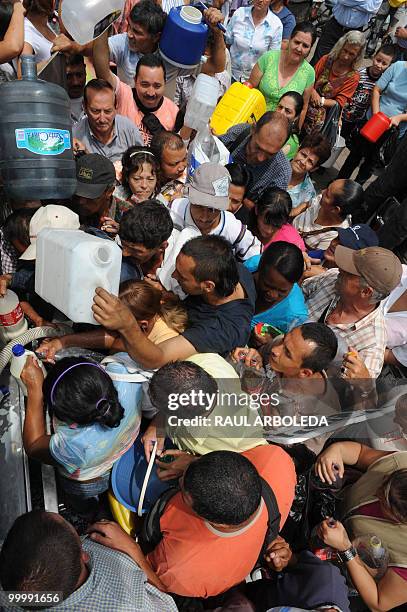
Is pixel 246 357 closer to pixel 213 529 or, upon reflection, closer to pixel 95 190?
pixel 213 529

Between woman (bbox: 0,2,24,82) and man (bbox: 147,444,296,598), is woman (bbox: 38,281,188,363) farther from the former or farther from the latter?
woman (bbox: 0,2,24,82)

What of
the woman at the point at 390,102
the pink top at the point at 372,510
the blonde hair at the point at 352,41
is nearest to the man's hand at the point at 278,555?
the pink top at the point at 372,510

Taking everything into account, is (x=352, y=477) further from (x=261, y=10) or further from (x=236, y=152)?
(x=261, y=10)

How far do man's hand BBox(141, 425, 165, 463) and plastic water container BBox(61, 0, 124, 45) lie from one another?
2.50 meters

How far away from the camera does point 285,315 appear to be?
2.38 metres

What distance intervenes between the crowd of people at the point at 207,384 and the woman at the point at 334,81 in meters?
1.52

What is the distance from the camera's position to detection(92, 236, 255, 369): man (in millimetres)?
1768

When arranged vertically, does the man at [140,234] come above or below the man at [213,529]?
above

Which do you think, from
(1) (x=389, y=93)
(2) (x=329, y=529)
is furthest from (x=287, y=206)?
(1) (x=389, y=93)

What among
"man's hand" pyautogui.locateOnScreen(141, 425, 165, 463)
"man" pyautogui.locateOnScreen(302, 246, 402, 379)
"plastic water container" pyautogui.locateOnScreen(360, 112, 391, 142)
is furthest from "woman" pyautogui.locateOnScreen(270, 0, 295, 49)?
"man's hand" pyautogui.locateOnScreen(141, 425, 165, 463)

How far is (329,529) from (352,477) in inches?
17.4

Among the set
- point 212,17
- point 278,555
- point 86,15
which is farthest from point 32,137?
point 212,17

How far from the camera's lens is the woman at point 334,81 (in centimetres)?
431

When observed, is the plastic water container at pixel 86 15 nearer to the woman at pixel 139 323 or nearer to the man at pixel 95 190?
the man at pixel 95 190
